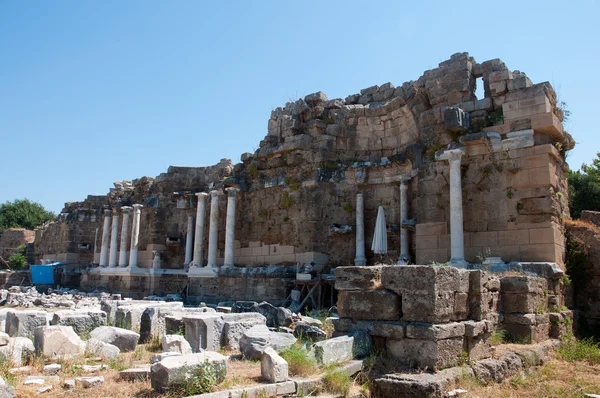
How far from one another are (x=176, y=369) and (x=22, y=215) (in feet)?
170

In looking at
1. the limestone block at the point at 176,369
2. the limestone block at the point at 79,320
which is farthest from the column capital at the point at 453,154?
the limestone block at the point at 176,369

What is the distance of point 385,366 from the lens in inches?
258

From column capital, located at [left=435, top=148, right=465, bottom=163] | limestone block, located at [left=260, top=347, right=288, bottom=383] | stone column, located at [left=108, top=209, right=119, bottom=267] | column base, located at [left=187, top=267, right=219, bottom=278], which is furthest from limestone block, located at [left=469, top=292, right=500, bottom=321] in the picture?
stone column, located at [left=108, top=209, right=119, bottom=267]

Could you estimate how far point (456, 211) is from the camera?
42.9 feet

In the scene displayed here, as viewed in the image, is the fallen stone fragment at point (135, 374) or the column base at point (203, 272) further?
the column base at point (203, 272)

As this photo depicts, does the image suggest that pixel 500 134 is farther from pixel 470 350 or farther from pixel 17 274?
pixel 17 274

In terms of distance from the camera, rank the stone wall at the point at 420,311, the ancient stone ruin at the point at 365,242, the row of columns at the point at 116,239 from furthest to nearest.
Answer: the row of columns at the point at 116,239 < the ancient stone ruin at the point at 365,242 < the stone wall at the point at 420,311

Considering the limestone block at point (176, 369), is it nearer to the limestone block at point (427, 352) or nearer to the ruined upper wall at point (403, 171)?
the limestone block at point (427, 352)

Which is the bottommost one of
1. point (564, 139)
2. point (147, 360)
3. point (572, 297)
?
point (147, 360)

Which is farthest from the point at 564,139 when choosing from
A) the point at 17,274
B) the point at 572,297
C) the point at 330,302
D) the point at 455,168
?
the point at 17,274

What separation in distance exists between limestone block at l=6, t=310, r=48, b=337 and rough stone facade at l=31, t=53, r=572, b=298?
903 cm

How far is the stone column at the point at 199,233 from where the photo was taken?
2078cm

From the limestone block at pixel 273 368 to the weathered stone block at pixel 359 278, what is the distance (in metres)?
1.93

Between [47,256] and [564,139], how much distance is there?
96.0 ft
